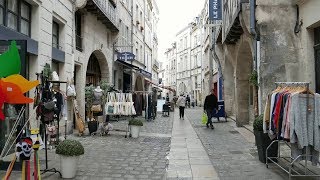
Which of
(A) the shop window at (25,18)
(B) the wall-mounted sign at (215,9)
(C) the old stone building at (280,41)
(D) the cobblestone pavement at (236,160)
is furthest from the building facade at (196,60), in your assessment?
(A) the shop window at (25,18)

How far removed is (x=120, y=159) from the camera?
8281 mm

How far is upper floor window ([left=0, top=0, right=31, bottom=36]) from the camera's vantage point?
8.52m

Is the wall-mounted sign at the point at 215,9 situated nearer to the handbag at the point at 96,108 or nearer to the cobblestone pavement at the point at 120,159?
the handbag at the point at 96,108

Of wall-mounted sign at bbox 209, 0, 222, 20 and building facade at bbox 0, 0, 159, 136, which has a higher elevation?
wall-mounted sign at bbox 209, 0, 222, 20

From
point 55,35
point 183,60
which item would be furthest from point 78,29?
point 183,60

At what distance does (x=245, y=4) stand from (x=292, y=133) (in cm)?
662

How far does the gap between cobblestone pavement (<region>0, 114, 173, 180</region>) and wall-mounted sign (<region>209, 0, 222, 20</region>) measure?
10.4 meters

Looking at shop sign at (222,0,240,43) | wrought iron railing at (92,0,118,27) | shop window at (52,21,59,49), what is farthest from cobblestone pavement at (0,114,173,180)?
wrought iron railing at (92,0,118,27)

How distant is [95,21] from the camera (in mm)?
17281

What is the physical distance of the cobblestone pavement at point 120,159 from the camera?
6738 mm

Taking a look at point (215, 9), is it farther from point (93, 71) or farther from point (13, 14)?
point (13, 14)

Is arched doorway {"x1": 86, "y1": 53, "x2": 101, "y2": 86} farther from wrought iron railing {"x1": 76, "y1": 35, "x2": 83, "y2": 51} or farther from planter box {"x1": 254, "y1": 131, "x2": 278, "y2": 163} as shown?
planter box {"x1": 254, "y1": 131, "x2": 278, "y2": 163}

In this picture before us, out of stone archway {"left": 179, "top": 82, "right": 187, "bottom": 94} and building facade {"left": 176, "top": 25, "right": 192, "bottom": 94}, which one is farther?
stone archway {"left": 179, "top": 82, "right": 187, "bottom": 94}

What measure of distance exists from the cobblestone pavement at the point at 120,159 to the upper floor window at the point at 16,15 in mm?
3144
